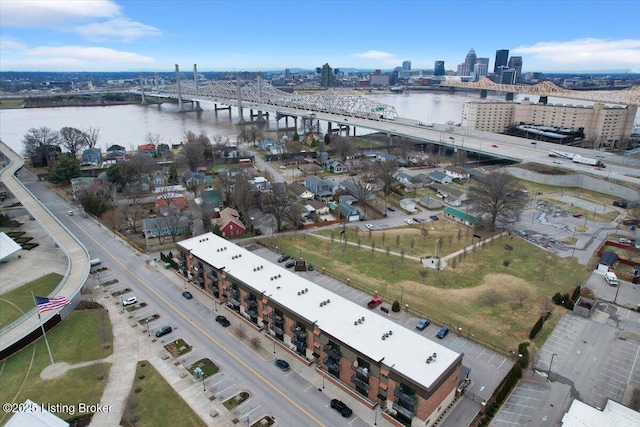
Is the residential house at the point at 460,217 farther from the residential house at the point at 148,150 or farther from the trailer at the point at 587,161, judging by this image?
the residential house at the point at 148,150

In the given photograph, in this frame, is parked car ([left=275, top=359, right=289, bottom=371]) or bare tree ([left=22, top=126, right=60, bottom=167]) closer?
parked car ([left=275, top=359, right=289, bottom=371])

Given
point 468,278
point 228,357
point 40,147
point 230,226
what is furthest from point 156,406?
point 40,147

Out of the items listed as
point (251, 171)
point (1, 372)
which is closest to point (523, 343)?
point (1, 372)

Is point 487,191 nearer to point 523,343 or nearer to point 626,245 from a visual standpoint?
point 626,245

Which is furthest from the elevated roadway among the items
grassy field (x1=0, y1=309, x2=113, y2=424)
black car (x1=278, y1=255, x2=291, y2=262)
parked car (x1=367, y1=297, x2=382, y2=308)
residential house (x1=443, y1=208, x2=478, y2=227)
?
residential house (x1=443, y1=208, x2=478, y2=227)

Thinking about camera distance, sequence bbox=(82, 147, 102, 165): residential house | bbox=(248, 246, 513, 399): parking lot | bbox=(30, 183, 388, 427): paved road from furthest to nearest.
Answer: bbox=(82, 147, 102, 165): residential house
bbox=(248, 246, 513, 399): parking lot
bbox=(30, 183, 388, 427): paved road

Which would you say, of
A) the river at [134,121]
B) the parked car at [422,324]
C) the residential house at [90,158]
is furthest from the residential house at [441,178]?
the residential house at [90,158]

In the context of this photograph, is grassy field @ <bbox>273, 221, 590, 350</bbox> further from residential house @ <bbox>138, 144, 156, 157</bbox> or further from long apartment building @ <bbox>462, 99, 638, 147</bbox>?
long apartment building @ <bbox>462, 99, 638, 147</bbox>
